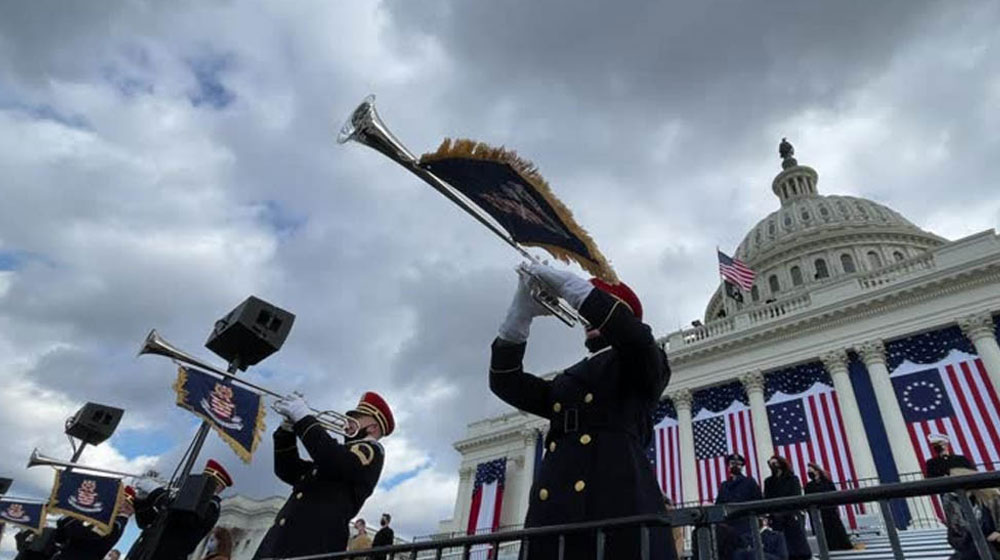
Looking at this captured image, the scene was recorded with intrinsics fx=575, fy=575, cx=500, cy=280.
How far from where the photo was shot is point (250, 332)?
540 centimetres

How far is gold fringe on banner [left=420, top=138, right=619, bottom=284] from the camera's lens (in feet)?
11.8

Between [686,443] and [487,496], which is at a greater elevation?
[686,443]

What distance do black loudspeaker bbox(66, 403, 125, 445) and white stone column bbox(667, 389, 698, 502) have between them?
19.2 meters

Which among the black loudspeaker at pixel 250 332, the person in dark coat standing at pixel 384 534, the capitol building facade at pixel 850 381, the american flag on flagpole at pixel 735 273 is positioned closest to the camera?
the black loudspeaker at pixel 250 332

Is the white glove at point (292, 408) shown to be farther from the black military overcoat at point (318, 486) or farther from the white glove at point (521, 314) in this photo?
the white glove at point (521, 314)

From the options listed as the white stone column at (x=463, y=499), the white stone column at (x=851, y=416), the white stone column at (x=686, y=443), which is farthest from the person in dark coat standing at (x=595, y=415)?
the white stone column at (x=463, y=499)

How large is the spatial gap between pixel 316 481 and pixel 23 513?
8658mm

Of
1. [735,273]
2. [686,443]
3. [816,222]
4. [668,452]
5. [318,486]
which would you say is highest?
[816,222]

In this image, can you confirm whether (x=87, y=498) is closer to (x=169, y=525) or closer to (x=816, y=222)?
(x=169, y=525)

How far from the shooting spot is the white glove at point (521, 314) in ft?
10.8

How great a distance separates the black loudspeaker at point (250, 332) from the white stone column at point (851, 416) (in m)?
19.6

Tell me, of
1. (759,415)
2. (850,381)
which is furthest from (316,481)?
(850,381)

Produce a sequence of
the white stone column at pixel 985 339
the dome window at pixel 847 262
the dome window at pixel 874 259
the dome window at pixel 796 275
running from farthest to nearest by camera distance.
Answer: the dome window at pixel 796 275 < the dome window at pixel 847 262 < the dome window at pixel 874 259 < the white stone column at pixel 985 339

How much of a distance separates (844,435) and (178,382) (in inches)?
840
